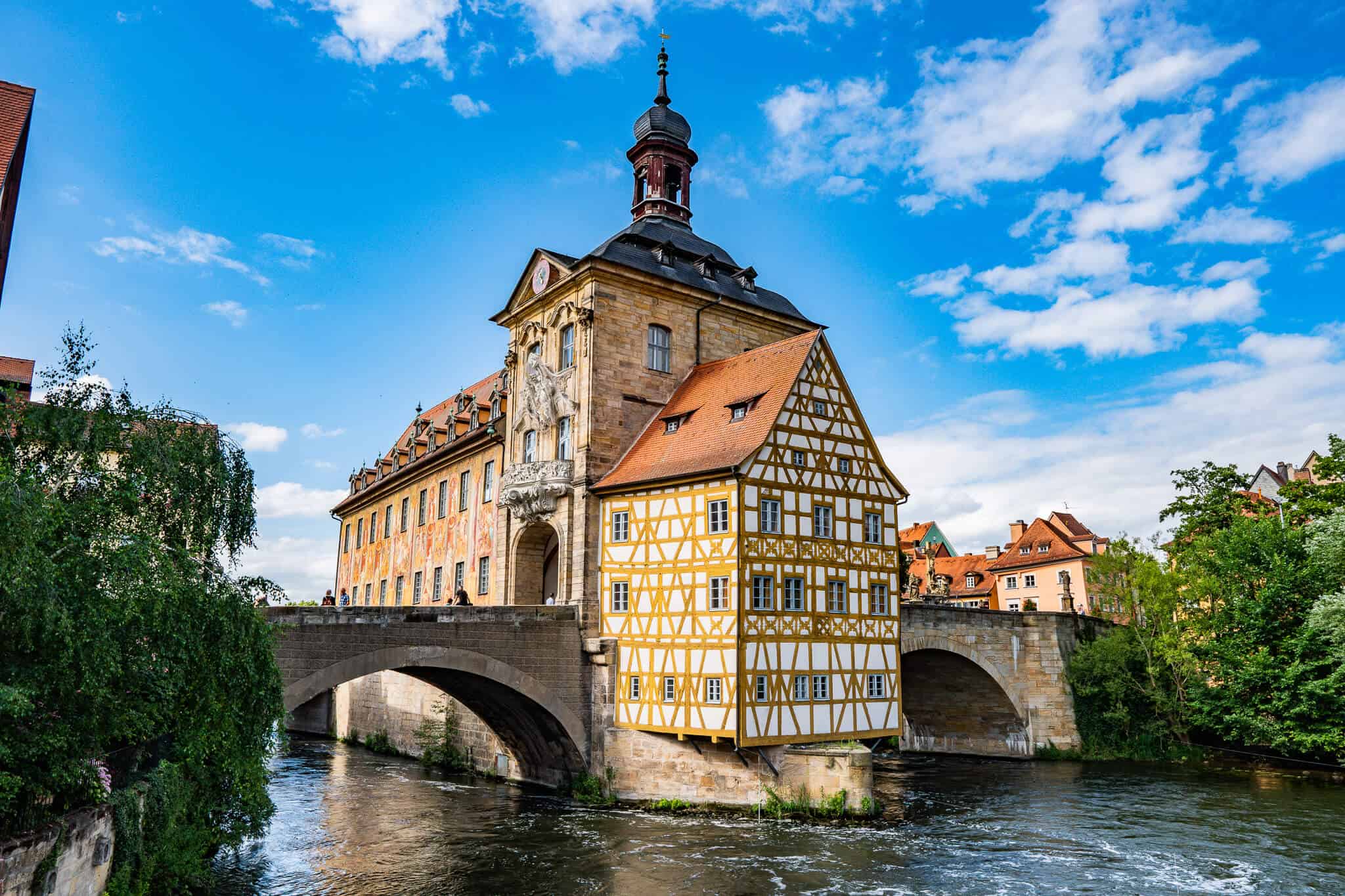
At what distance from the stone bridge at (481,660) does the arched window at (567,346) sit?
707cm

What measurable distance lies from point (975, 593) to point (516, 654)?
4871cm

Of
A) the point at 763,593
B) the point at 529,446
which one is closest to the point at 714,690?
the point at 763,593

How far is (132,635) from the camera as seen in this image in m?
10.8

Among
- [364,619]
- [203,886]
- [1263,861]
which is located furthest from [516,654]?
[1263,861]

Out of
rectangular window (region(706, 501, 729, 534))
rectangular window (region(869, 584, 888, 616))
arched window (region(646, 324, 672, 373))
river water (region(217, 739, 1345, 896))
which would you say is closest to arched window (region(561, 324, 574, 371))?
arched window (region(646, 324, 672, 373))

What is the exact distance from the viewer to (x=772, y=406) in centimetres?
2273

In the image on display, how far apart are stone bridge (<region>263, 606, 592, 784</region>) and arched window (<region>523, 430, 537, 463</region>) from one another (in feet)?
17.7

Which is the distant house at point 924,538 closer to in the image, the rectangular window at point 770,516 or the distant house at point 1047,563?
the distant house at point 1047,563

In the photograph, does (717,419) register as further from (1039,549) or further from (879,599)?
(1039,549)

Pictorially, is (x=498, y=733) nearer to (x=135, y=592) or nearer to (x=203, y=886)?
(x=203, y=886)

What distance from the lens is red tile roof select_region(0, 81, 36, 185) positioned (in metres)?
15.2

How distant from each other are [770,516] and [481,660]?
742 centimetres

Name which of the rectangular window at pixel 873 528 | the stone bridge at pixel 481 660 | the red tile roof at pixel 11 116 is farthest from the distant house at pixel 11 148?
the rectangular window at pixel 873 528

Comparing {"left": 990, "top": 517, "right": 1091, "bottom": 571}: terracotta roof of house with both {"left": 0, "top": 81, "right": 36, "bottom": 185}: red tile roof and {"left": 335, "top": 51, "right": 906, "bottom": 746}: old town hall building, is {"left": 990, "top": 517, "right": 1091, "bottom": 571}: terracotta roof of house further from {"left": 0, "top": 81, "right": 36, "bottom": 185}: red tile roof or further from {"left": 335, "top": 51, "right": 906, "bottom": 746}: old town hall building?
{"left": 0, "top": 81, "right": 36, "bottom": 185}: red tile roof
